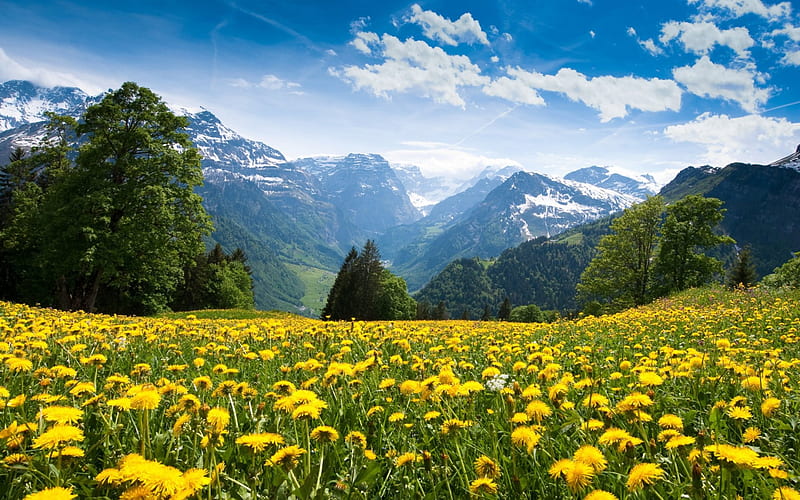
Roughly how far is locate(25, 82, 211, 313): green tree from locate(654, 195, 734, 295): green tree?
3536 cm

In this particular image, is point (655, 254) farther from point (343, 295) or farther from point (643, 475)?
point (343, 295)

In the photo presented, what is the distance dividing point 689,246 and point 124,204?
40.8 m

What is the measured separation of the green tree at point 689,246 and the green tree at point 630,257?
1.26 meters

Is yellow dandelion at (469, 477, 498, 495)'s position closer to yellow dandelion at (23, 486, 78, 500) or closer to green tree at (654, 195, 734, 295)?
yellow dandelion at (23, 486, 78, 500)

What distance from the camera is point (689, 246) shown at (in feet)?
104

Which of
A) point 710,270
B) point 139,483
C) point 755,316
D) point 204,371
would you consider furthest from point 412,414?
point 710,270

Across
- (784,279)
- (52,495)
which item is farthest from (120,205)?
(784,279)

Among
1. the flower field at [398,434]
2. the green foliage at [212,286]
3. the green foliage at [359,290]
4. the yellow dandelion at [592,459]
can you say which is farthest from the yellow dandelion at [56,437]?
the green foliage at [212,286]

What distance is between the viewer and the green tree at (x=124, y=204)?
23.1m

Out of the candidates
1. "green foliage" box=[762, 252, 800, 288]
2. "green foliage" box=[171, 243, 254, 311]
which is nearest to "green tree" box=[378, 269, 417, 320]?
"green foliage" box=[171, 243, 254, 311]

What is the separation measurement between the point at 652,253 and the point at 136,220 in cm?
3927

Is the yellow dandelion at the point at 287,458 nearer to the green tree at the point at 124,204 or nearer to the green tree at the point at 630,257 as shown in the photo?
the green tree at the point at 124,204

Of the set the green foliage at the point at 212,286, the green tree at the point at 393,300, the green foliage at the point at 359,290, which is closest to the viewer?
the green foliage at the point at 359,290

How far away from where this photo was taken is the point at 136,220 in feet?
78.4
